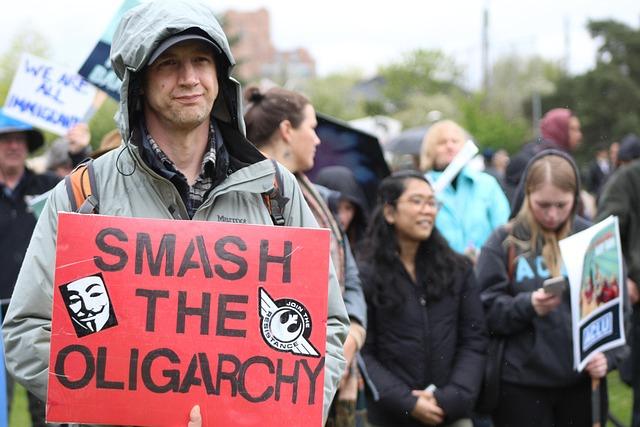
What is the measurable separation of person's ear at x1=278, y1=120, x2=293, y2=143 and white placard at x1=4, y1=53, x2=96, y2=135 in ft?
8.68

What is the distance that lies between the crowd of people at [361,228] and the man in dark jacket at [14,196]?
1 centimetres

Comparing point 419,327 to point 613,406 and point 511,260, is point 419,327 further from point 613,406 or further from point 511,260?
point 613,406

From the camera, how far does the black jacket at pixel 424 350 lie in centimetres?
498

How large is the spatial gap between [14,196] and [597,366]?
4.12 metres

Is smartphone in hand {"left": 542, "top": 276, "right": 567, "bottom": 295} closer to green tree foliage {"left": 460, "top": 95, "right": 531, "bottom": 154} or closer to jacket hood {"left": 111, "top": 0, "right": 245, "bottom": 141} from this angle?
jacket hood {"left": 111, "top": 0, "right": 245, "bottom": 141}

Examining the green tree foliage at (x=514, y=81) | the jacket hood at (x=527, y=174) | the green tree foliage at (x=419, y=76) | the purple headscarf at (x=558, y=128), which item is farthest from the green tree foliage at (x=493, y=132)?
the jacket hood at (x=527, y=174)

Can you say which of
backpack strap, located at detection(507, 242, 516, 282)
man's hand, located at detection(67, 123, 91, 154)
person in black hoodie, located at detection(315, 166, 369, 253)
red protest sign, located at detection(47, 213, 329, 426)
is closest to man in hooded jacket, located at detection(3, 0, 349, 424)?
red protest sign, located at detection(47, 213, 329, 426)

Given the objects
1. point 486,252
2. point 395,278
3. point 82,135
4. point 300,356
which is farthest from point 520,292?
point 82,135

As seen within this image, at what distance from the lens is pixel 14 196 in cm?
693

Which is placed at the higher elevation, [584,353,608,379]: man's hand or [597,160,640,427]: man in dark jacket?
[597,160,640,427]: man in dark jacket

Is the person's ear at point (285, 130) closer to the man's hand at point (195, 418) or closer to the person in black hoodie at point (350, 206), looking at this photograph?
the person in black hoodie at point (350, 206)

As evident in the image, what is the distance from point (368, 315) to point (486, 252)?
27.6 inches

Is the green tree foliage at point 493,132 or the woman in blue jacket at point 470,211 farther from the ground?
the green tree foliage at point 493,132

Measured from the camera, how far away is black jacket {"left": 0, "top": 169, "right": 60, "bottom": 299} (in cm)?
678
